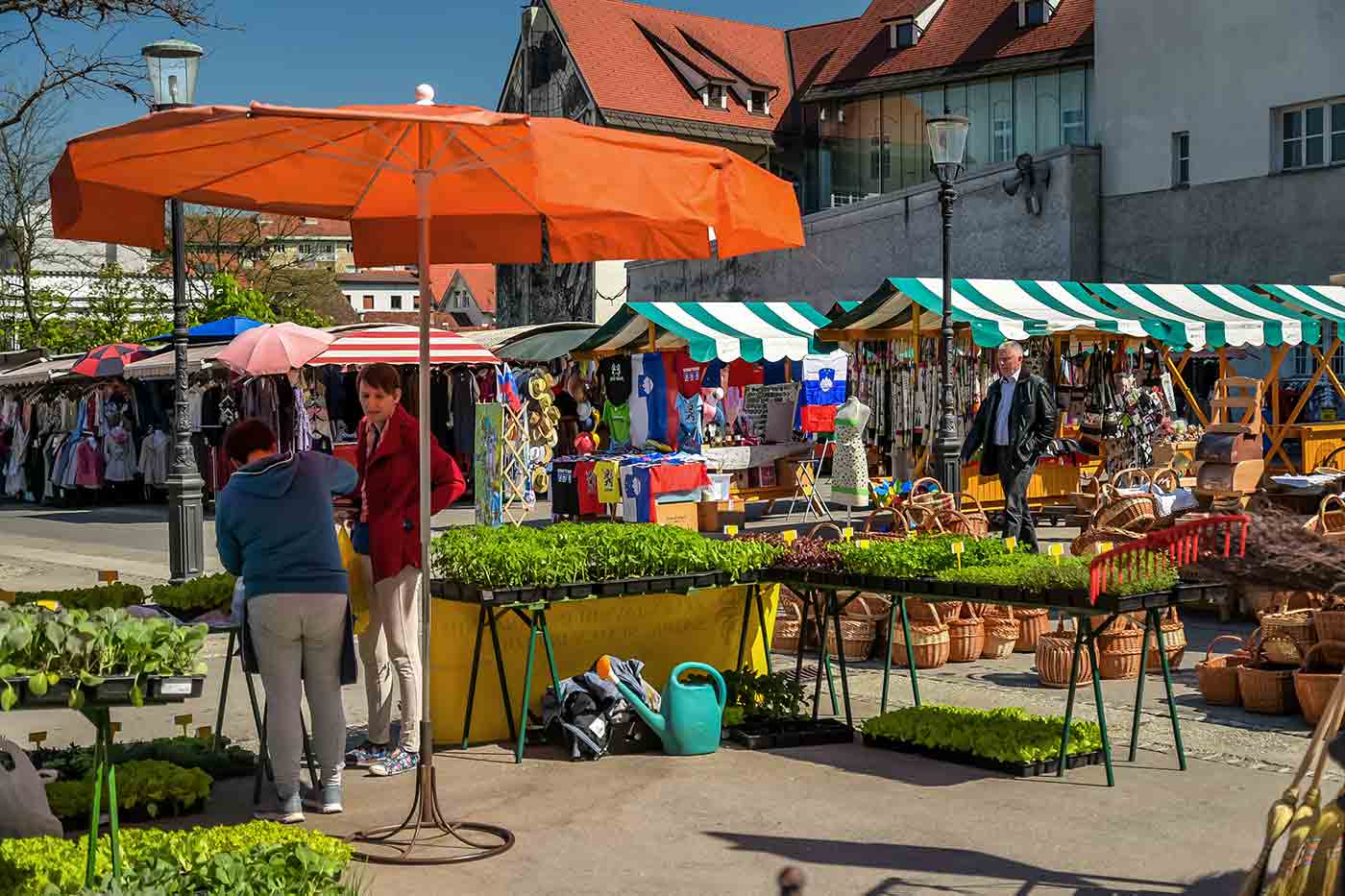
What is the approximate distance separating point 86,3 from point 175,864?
12.5 metres

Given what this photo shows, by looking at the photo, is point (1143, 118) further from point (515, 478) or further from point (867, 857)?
point (867, 857)

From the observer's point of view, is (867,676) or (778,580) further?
(867,676)

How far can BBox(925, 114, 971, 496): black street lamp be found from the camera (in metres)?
16.7

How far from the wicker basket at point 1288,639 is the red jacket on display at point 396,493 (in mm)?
4780

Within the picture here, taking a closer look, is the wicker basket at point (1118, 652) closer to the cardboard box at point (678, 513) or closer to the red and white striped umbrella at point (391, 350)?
the cardboard box at point (678, 513)

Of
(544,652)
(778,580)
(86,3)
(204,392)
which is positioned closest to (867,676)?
(778,580)

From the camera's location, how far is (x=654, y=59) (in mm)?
53875

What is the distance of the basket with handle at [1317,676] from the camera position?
8133 mm

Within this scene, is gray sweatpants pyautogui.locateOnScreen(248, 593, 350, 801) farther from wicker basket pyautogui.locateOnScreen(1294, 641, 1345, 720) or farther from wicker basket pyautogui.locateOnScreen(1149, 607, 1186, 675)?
wicker basket pyautogui.locateOnScreen(1149, 607, 1186, 675)

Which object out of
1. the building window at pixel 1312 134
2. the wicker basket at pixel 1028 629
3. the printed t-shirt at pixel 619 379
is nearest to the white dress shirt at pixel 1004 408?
the wicker basket at pixel 1028 629

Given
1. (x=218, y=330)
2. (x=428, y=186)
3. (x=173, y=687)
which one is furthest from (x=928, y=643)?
(x=218, y=330)

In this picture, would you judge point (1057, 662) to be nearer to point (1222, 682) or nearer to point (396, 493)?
point (1222, 682)

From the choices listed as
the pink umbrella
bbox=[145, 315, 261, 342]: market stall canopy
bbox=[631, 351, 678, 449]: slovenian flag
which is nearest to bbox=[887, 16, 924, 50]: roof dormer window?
bbox=[145, 315, 261, 342]: market stall canopy

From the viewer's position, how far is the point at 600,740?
7.63 metres
